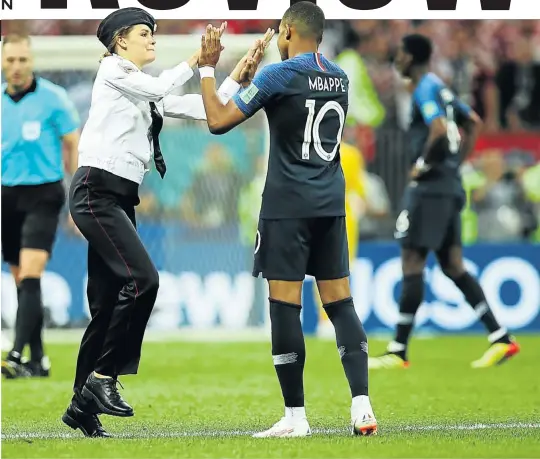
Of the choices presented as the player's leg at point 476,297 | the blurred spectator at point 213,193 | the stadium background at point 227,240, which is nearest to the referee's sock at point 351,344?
the player's leg at point 476,297

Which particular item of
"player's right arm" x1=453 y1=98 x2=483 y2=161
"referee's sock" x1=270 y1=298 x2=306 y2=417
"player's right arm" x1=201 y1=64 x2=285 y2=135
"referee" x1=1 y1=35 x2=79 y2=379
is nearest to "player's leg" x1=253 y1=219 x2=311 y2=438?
"referee's sock" x1=270 y1=298 x2=306 y2=417

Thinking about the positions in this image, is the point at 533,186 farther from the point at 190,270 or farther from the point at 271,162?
the point at 271,162

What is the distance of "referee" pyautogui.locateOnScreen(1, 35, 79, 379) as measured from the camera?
1018 centimetres

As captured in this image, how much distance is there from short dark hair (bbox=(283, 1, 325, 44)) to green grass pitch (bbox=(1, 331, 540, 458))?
200 centimetres

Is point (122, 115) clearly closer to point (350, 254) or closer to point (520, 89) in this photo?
point (350, 254)

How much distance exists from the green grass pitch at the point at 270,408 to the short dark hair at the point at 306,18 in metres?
2.00

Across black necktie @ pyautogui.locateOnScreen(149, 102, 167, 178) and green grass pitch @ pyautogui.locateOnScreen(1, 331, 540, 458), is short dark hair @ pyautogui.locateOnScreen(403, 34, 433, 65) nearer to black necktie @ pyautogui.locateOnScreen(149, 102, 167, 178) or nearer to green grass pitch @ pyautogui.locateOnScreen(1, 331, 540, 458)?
green grass pitch @ pyautogui.locateOnScreen(1, 331, 540, 458)

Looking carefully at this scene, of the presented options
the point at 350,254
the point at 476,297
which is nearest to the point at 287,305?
the point at 476,297

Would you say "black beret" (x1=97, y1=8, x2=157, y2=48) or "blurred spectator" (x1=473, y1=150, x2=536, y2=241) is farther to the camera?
"blurred spectator" (x1=473, y1=150, x2=536, y2=241)

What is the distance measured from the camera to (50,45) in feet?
47.6

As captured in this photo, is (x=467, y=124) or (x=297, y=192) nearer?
(x=297, y=192)

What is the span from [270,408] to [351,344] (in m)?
1.59

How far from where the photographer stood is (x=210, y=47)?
6.71 metres

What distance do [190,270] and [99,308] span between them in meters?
7.36
